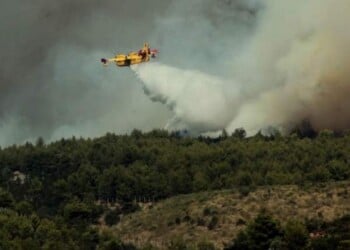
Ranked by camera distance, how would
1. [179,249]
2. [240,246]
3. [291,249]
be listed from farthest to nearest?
1. [179,249]
2. [240,246]
3. [291,249]

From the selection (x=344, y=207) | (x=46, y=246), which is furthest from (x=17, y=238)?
(x=344, y=207)

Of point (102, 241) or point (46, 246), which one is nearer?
point (46, 246)

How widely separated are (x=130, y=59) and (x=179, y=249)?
4199cm

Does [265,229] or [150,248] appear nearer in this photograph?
[265,229]

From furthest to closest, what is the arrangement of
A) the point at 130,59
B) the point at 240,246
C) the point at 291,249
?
the point at 130,59, the point at 240,246, the point at 291,249

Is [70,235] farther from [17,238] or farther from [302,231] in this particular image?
[302,231]

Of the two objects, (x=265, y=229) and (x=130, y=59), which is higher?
(x=130, y=59)

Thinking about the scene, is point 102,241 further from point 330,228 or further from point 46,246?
point 330,228

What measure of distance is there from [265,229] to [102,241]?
161 ft

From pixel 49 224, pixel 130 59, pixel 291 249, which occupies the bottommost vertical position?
pixel 291 249

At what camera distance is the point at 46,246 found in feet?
551

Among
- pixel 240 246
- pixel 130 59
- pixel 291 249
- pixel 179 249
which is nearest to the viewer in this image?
pixel 291 249

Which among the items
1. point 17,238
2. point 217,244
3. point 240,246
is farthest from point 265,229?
point 17,238

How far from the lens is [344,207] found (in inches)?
7810
